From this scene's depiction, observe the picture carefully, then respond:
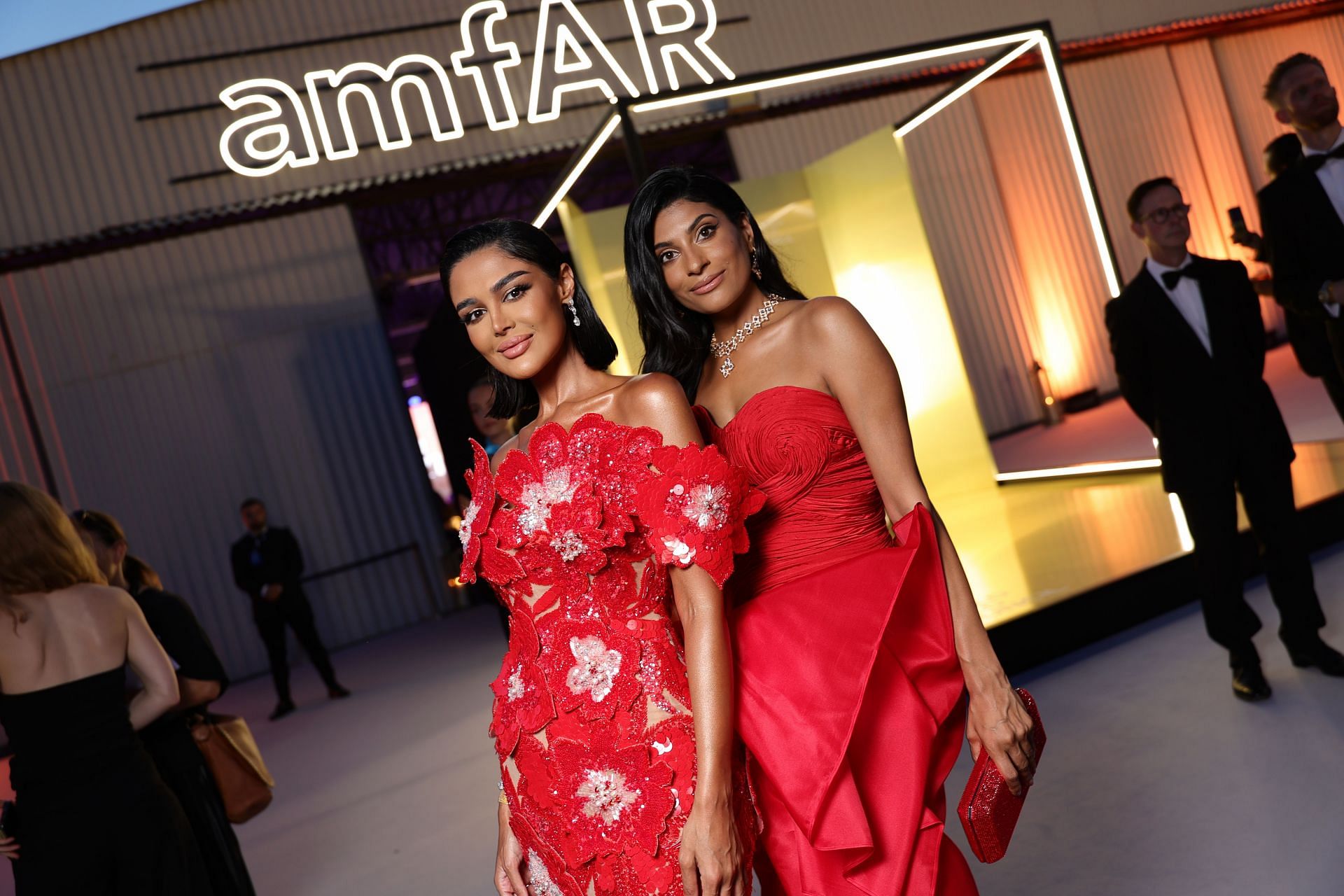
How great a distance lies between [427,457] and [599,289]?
20.6 ft

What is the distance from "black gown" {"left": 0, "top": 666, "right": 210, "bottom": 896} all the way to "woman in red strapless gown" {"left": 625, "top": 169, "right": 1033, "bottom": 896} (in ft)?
5.79

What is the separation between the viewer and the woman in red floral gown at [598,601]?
1.48 metres

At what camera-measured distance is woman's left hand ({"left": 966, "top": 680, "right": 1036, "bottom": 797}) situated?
62.1 inches

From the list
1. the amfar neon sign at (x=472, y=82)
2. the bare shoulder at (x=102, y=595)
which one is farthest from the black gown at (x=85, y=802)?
the amfar neon sign at (x=472, y=82)

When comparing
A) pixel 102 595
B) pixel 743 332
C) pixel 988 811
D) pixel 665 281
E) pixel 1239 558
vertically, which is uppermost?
pixel 665 281

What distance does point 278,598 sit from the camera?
7.65 meters

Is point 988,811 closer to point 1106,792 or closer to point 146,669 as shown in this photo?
point 1106,792

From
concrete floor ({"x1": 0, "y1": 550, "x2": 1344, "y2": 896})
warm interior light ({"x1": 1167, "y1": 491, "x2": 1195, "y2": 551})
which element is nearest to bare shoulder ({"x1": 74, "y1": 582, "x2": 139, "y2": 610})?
concrete floor ({"x1": 0, "y1": 550, "x2": 1344, "y2": 896})

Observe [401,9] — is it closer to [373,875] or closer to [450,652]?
[450,652]

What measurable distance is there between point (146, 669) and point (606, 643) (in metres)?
1.77

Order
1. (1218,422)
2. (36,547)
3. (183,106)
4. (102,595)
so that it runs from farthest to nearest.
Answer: (183,106) → (1218,422) → (102,595) → (36,547)

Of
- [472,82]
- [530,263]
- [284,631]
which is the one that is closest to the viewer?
[530,263]

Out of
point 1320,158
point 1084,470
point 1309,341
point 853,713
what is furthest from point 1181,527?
point 853,713

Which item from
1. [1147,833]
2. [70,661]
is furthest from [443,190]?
[1147,833]
